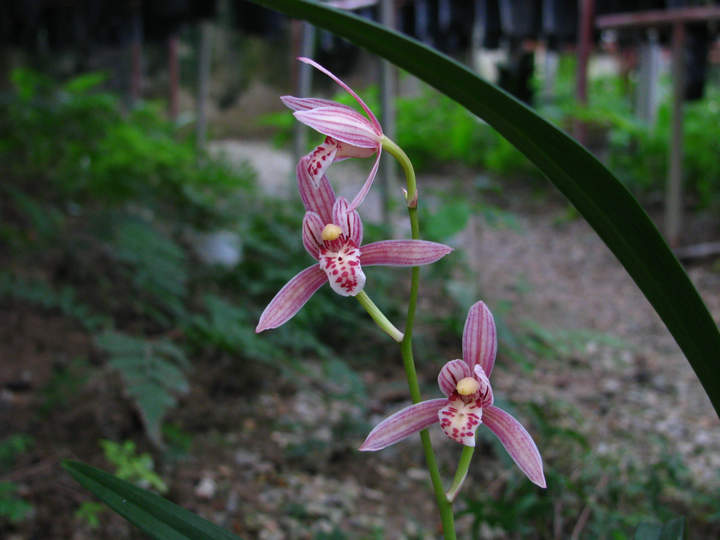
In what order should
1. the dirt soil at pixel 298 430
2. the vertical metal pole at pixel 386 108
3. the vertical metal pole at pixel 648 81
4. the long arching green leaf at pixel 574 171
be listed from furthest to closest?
the vertical metal pole at pixel 648 81 → the vertical metal pole at pixel 386 108 → the dirt soil at pixel 298 430 → the long arching green leaf at pixel 574 171

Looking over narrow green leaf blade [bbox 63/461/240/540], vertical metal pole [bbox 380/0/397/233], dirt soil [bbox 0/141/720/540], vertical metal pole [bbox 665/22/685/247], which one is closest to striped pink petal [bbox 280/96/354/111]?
narrow green leaf blade [bbox 63/461/240/540]

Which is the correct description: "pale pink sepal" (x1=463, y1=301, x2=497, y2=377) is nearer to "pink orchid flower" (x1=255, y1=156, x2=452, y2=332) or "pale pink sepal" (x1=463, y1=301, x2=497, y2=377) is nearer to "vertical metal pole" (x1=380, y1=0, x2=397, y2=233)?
"pink orchid flower" (x1=255, y1=156, x2=452, y2=332)

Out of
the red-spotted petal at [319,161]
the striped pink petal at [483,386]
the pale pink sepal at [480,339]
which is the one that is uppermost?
the red-spotted petal at [319,161]

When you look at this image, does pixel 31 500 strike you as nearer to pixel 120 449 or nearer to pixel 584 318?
pixel 120 449

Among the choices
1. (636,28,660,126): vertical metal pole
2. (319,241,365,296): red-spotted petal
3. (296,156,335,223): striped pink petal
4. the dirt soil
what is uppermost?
(296,156,335,223): striped pink petal

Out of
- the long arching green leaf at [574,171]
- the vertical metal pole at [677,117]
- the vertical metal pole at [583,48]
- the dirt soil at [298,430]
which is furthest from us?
the vertical metal pole at [583,48]

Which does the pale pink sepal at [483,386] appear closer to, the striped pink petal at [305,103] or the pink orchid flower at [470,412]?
the pink orchid flower at [470,412]

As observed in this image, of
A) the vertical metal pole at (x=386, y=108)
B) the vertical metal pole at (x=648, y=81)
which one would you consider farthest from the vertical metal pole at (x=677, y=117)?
the vertical metal pole at (x=648, y=81)

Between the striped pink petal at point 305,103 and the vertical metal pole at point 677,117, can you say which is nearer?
the striped pink petal at point 305,103

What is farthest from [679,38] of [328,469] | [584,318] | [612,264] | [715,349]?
[715,349]
